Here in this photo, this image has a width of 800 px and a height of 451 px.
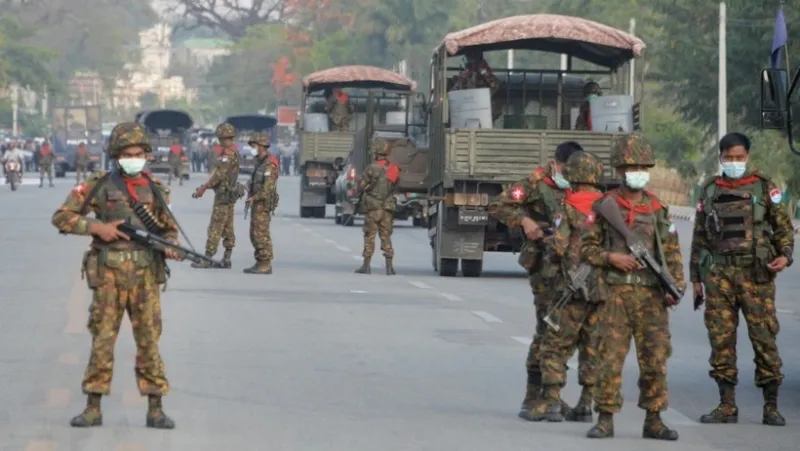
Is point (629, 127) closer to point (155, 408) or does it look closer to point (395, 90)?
point (155, 408)

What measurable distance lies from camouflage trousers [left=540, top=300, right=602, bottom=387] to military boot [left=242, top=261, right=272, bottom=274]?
43.2 ft

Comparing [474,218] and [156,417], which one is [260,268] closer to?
[474,218]

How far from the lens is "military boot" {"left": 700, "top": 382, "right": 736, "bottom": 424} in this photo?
11.8 metres

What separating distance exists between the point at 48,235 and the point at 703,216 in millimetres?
24194

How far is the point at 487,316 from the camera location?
1916 cm

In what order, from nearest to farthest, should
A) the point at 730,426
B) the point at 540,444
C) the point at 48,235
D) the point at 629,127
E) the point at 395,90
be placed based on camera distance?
the point at 540,444
the point at 730,426
the point at 629,127
the point at 48,235
the point at 395,90

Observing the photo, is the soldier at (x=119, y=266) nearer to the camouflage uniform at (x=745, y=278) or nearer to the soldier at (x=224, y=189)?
the camouflage uniform at (x=745, y=278)

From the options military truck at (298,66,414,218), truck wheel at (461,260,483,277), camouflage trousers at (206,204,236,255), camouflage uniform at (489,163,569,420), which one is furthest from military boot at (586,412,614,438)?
military truck at (298,66,414,218)

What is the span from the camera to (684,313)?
67.8ft

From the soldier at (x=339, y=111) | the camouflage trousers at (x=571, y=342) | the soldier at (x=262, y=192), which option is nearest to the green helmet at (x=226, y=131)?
the soldier at (x=262, y=192)

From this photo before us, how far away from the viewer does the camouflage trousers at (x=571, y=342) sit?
37.7 feet

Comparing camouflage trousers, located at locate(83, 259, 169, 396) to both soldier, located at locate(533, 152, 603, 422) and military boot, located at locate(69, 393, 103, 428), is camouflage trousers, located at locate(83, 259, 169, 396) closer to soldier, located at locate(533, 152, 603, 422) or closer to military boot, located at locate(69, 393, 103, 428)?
military boot, located at locate(69, 393, 103, 428)

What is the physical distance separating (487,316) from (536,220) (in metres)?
6.87

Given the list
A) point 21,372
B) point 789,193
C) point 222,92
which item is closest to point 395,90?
point 789,193
